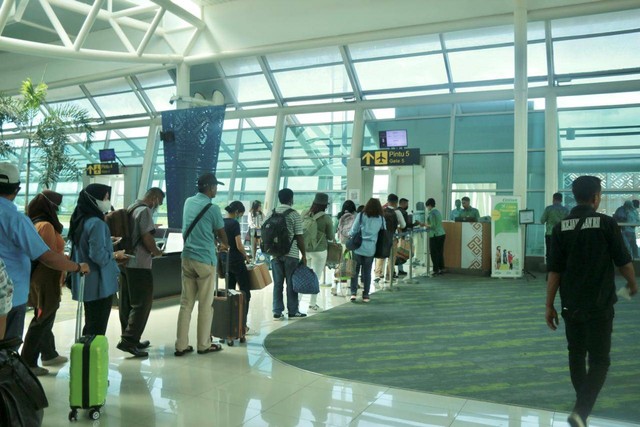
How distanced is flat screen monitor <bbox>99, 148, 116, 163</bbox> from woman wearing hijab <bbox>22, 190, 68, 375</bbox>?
45.3 ft

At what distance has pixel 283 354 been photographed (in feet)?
16.3

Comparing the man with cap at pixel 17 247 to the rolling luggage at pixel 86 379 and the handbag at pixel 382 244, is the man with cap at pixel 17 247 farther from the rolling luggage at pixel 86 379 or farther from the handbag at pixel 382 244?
the handbag at pixel 382 244

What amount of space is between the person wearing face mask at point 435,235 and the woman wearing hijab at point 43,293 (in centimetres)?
741

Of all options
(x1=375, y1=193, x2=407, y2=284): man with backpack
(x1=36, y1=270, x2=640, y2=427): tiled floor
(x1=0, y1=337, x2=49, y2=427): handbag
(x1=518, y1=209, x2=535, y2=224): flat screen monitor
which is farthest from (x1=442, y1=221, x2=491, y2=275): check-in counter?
(x1=0, y1=337, x2=49, y2=427): handbag

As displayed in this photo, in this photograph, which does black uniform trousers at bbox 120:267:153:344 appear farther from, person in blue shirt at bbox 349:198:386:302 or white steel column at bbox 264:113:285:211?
white steel column at bbox 264:113:285:211

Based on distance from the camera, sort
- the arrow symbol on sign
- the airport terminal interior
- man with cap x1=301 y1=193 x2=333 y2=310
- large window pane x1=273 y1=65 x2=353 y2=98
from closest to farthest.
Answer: man with cap x1=301 y1=193 x2=333 y2=310
the airport terminal interior
the arrow symbol on sign
large window pane x1=273 y1=65 x2=353 y2=98

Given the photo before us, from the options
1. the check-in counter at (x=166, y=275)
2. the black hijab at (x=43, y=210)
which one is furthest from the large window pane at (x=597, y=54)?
the black hijab at (x=43, y=210)

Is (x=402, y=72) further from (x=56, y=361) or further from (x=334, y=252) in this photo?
(x=56, y=361)

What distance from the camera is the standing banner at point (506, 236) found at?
34.1 feet

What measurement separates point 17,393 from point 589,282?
280 cm

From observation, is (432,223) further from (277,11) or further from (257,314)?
(277,11)

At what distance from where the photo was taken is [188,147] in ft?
23.0

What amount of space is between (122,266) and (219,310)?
101cm

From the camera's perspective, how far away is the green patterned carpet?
13.0 ft
